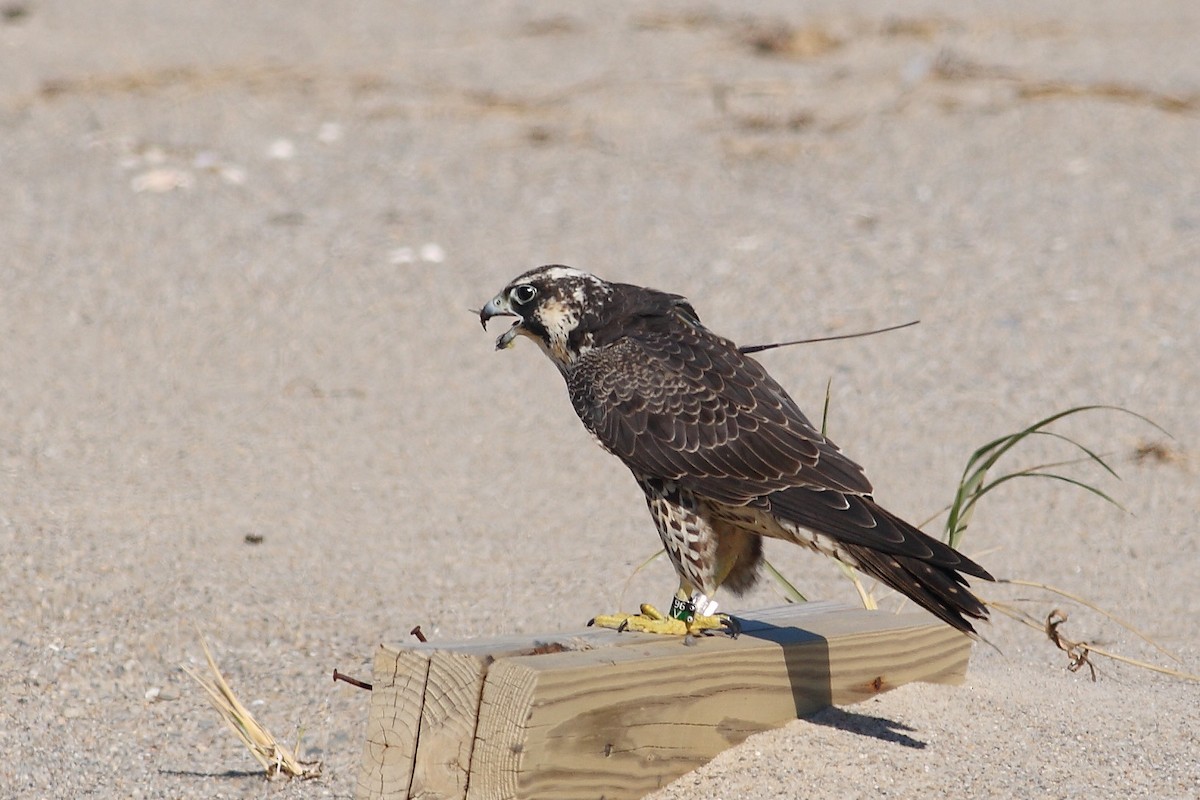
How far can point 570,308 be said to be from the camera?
3.87 metres

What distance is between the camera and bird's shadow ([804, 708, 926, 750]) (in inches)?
138

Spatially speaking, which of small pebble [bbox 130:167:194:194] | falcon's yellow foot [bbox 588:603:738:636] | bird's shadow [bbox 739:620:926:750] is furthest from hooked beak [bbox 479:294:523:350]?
small pebble [bbox 130:167:194:194]

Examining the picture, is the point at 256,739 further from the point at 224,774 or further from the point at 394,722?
the point at 394,722

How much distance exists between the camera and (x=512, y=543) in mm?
5629

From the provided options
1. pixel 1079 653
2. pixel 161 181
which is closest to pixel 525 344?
pixel 161 181

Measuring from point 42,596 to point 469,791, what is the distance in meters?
2.37

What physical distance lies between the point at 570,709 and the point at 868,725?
3.24 feet

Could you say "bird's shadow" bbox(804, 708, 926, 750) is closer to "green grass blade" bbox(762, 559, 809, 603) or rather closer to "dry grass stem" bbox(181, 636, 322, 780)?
"green grass blade" bbox(762, 559, 809, 603)

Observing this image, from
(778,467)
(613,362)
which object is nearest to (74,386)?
(613,362)

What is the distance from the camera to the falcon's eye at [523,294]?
387 cm

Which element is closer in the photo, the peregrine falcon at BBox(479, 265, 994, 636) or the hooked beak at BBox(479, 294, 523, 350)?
the peregrine falcon at BBox(479, 265, 994, 636)

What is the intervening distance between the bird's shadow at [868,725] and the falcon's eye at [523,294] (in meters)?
1.23

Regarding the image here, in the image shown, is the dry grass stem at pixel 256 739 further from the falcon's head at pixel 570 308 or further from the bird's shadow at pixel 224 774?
the falcon's head at pixel 570 308

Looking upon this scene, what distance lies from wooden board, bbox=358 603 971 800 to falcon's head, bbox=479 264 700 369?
827 millimetres
